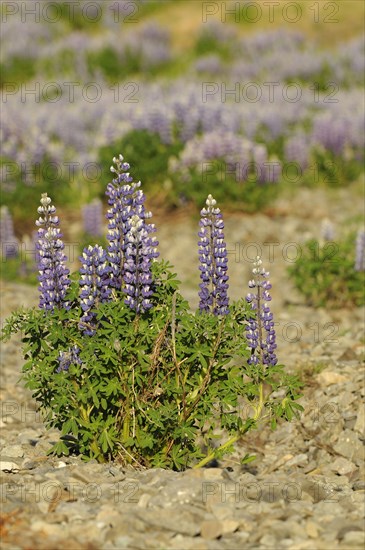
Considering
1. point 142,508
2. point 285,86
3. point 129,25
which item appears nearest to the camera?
point 142,508

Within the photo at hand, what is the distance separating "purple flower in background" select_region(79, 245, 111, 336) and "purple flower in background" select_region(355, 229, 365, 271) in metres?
3.90

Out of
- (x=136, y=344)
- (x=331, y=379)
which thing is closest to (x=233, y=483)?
(x=136, y=344)

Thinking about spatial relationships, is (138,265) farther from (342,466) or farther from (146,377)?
(342,466)

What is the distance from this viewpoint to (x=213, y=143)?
10.9 metres

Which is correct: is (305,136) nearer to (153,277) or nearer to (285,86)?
(285,86)

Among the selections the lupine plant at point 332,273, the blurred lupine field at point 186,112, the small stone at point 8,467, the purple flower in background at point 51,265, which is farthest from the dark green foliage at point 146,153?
the small stone at point 8,467

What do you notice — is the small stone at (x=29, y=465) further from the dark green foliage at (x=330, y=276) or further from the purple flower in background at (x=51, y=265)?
the dark green foliage at (x=330, y=276)

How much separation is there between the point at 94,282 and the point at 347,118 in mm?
8553

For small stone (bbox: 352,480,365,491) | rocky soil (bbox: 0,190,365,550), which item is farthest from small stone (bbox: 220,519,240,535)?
small stone (bbox: 352,480,365,491)

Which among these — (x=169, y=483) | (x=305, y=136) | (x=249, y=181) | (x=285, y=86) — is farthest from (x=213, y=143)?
(x=169, y=483)

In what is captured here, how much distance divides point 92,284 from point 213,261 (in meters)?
0.63

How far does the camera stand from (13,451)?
5.07 m

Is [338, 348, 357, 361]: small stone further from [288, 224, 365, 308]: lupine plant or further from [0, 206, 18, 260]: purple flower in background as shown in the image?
[0, 206, 18, 260]: purple flower in background

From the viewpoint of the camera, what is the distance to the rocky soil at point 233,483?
372 cm
